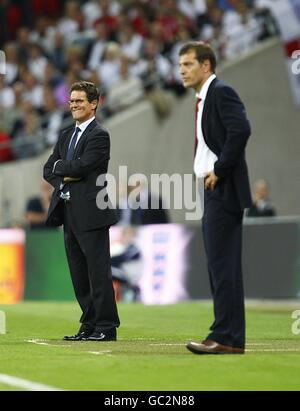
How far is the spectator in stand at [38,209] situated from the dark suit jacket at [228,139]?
12446mm

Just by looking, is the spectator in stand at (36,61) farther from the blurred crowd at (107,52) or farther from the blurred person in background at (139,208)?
the blurred person in background at (139,208)

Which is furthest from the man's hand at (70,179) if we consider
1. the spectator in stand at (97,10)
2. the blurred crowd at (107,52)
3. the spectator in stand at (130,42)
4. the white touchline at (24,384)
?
the spectator in stand at (97,10)

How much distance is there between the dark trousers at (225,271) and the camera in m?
9.36

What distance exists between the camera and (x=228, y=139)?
925cm

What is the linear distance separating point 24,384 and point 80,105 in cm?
378

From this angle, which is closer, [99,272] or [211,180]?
[211,180]

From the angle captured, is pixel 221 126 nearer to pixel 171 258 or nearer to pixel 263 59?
pixel 171 258

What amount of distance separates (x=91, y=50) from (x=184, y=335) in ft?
47.7

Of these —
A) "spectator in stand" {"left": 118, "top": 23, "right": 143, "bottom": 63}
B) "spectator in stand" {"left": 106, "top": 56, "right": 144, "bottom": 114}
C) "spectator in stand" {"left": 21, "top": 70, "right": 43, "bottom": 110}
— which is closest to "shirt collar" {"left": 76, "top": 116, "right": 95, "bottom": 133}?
"spectator in stand" {"left": 106, "top": 56, "right": 144, "bottom": 114}

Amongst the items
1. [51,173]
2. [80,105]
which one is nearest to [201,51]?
[80,105]

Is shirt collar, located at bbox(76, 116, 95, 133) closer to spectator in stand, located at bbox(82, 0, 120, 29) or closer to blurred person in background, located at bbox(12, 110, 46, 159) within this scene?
blurred person in background, located at bbox(12, 110, 46, 159)

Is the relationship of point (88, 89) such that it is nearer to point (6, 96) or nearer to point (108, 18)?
point (108, 18)

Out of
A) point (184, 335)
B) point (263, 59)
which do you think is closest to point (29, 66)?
point (263, 59)

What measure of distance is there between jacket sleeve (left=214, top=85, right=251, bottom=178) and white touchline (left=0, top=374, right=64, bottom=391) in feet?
7.70
